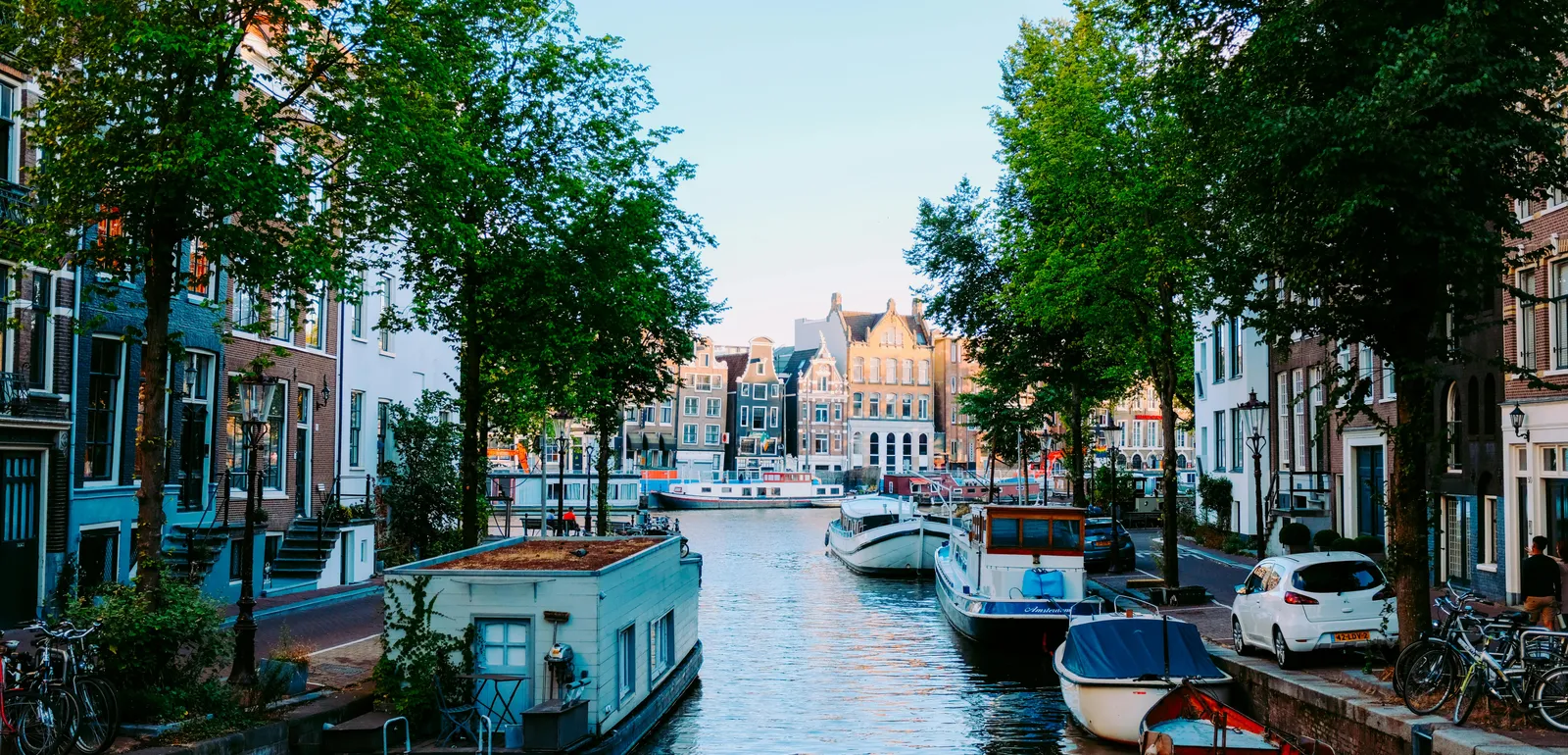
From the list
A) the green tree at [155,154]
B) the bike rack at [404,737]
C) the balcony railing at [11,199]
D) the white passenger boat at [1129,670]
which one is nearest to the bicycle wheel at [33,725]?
the green tree at [155,154]

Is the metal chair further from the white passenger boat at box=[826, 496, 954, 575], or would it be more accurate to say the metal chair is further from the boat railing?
the white passenger boat at box=[826, 496, 954, 575]

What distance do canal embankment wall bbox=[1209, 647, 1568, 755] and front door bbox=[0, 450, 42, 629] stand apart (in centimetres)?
1976

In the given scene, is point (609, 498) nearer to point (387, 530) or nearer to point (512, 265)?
point (387, 530)

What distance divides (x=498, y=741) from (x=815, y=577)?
32575 mm

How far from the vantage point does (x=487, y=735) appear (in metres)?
15.3

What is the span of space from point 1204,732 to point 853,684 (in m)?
9.90

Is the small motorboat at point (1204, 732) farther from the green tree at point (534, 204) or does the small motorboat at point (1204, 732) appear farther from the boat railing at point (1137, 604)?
the green tree at point (534, 204)

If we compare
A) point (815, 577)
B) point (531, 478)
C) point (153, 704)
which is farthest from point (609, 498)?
point (153, 704)

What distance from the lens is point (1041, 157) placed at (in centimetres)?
3122

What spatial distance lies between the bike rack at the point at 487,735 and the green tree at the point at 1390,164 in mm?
11348

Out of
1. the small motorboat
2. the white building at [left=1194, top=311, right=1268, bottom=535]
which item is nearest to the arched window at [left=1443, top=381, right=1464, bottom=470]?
the white building at [left=1194, top=311, right=1268, bottom=535]

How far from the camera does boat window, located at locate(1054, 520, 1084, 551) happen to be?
2985cm

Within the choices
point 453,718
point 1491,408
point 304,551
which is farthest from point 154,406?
point 1491,408

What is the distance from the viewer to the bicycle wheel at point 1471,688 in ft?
47.4
